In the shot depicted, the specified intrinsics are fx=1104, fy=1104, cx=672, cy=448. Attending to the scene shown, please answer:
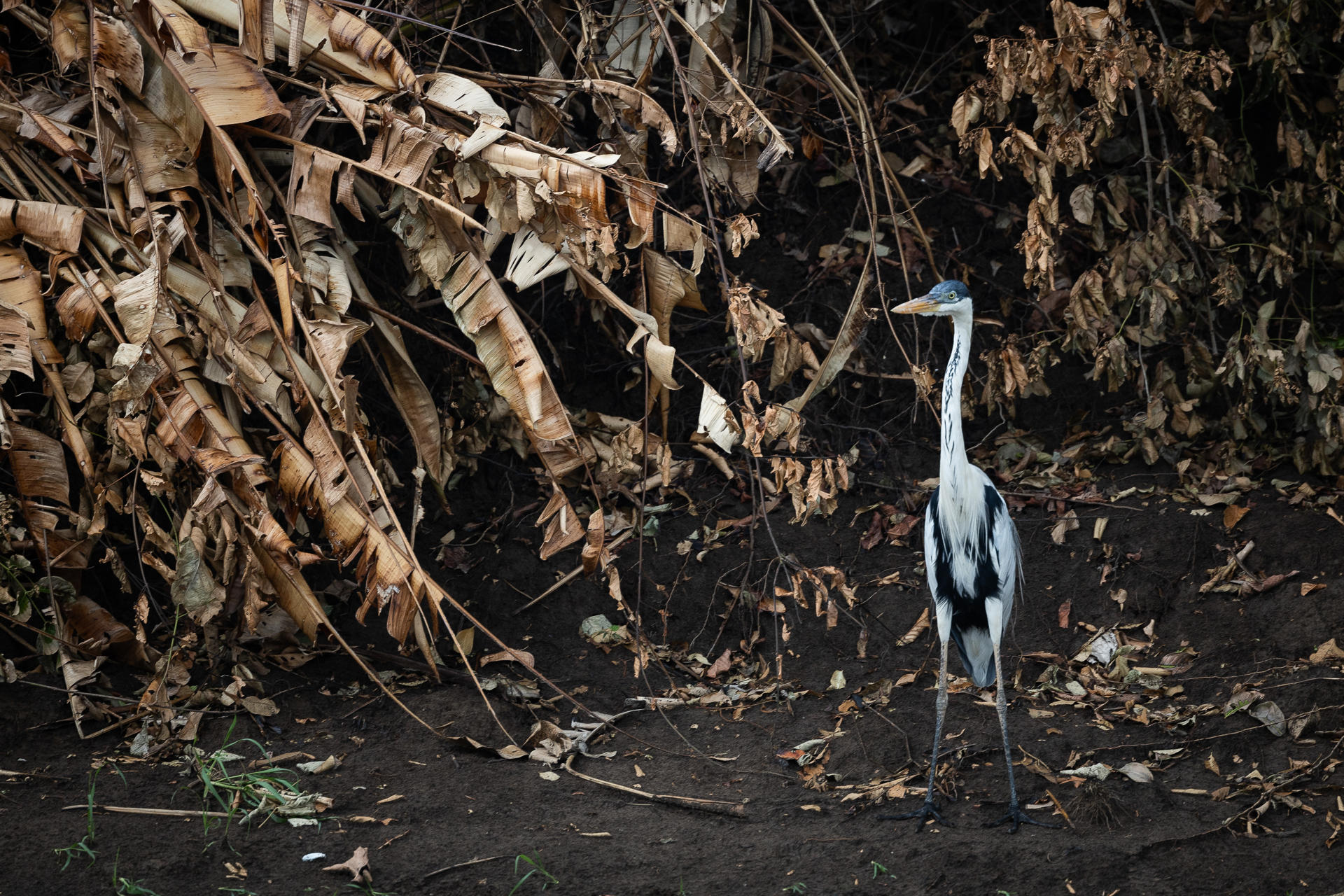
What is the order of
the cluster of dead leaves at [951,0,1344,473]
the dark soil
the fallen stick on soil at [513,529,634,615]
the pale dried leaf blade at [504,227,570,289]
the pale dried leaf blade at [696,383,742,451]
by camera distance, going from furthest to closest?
1. the fallen stick on soil at [513,529,634,615]
2. the cluster of dead leaves at [951,0,1344,473]
3. the pale dried leaf blade at [504,227,570,289]
4. the pale dried leaf blade at [696,383,742,451]
5. the dark soil

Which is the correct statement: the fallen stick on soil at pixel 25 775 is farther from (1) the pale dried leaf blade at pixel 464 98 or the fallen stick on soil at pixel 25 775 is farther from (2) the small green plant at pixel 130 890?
(1) the pale dried leaf blade at pixel 464 98

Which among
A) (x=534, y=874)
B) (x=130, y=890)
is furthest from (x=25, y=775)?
(x=534, y=874)

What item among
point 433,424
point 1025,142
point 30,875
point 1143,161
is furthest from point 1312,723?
point 30,875

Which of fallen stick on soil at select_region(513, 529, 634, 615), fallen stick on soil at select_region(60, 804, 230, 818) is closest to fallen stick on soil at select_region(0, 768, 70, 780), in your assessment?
fallen stick on soil at select_region(60, 804, 230, 818)

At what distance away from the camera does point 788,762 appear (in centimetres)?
385

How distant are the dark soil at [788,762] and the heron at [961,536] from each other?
1.25 ft

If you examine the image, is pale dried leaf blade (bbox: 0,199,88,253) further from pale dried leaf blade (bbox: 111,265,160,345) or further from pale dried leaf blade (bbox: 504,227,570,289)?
pale dried leaf blade (bbox: 504,227,570,289)

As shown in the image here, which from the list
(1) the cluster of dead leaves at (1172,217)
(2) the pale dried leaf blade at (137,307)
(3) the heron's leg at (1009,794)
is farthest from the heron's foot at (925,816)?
(2) the pale dried leaf blade at (137,307)

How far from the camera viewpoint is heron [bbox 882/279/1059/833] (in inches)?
146

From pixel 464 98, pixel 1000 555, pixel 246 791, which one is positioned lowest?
pixel 246 791

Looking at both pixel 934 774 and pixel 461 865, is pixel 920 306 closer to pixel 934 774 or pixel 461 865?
pixel 934 774

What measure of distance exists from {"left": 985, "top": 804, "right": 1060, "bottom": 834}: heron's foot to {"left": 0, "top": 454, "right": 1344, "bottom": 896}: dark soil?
5 cm

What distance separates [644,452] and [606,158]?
1.05 m

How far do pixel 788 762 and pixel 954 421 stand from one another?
1.31 m
